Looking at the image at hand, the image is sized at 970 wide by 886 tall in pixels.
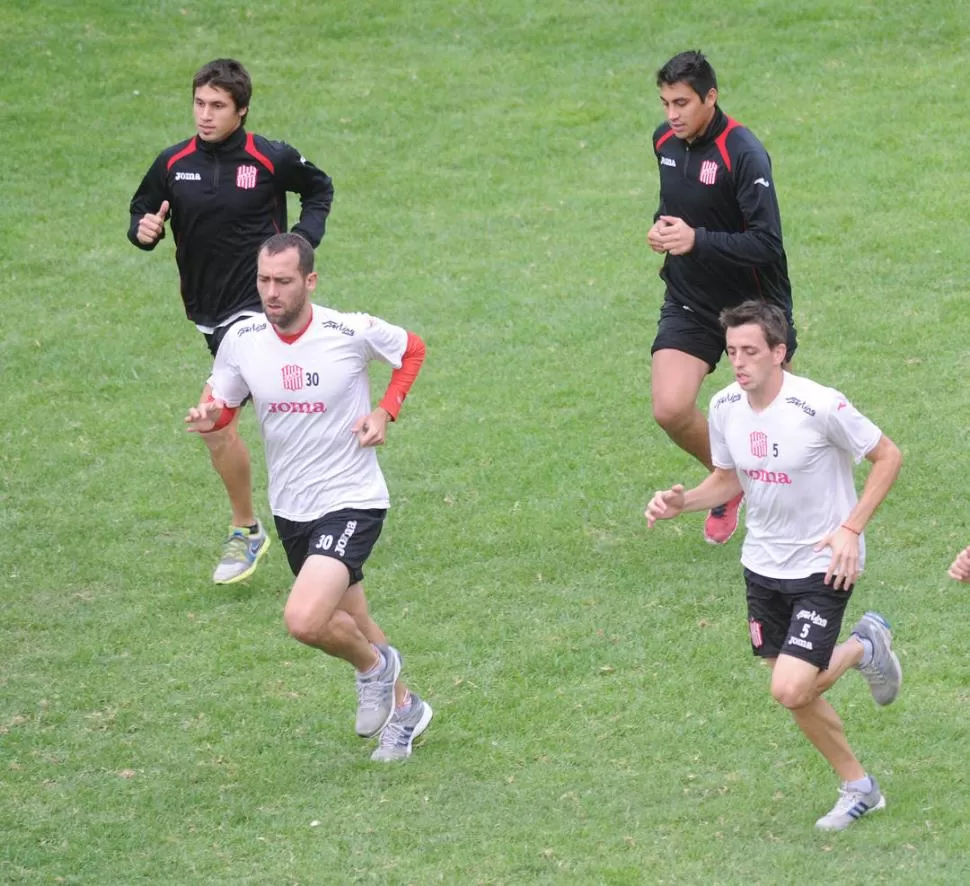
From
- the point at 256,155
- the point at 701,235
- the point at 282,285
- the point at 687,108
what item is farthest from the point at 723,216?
the point at 282,285

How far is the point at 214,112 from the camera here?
907cm

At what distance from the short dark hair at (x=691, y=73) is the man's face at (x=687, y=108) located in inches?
0.8

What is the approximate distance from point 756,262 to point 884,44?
1017 cm

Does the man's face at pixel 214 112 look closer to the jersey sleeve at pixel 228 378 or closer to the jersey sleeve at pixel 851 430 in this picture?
the jersey sleeve at pixel 228 378

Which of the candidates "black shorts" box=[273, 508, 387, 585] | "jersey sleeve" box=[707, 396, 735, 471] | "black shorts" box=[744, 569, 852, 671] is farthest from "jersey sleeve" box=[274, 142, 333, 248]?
"black shorts" box=[744, 569, 852, 671]

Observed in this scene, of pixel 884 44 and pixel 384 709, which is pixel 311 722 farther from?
pixel 884 44

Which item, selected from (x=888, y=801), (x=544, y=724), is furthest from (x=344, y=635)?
(x=888, y=801)

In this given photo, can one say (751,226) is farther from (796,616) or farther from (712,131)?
(796,616)

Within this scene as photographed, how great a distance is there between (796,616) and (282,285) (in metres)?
2.64

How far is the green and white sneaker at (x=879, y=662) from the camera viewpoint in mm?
6969

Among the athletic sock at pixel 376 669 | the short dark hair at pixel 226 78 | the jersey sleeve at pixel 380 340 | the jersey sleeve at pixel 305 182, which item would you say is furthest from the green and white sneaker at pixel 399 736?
the short dark hair at pixel 226 78

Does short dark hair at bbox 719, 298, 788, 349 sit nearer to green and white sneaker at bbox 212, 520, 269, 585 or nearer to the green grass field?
the green grass field

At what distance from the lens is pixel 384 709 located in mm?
7531

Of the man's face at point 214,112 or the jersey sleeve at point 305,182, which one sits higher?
the man's face at point 214,112
